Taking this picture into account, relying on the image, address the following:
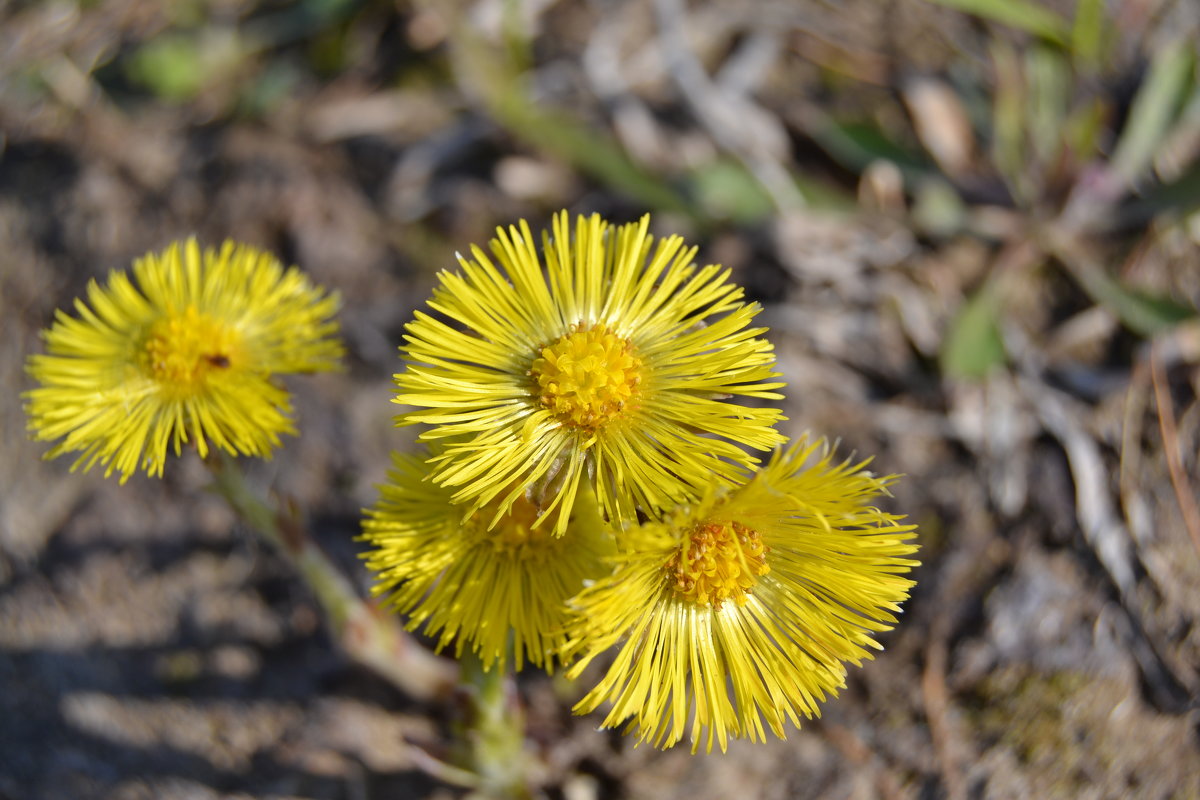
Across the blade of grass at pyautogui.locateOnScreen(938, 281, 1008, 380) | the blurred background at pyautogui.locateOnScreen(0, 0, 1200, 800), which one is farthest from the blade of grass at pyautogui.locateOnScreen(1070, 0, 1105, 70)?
the blade of grass at pyautogui.locateOnScreen(938, 281, 1008, 380)

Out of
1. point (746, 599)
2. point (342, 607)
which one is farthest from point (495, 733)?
point (746, 599)

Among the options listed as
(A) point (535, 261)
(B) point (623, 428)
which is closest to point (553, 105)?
(A) point (535, 261)

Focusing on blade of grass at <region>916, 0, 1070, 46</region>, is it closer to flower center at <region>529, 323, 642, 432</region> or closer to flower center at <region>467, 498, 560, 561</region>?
flower center at <region>529, 323, 642, 432</region>

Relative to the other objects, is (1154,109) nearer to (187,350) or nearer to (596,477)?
(596,477)

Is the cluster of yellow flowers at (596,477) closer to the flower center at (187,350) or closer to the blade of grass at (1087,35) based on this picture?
the flower center at (187,350)

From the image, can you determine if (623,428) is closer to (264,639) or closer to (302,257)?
(264,639)
